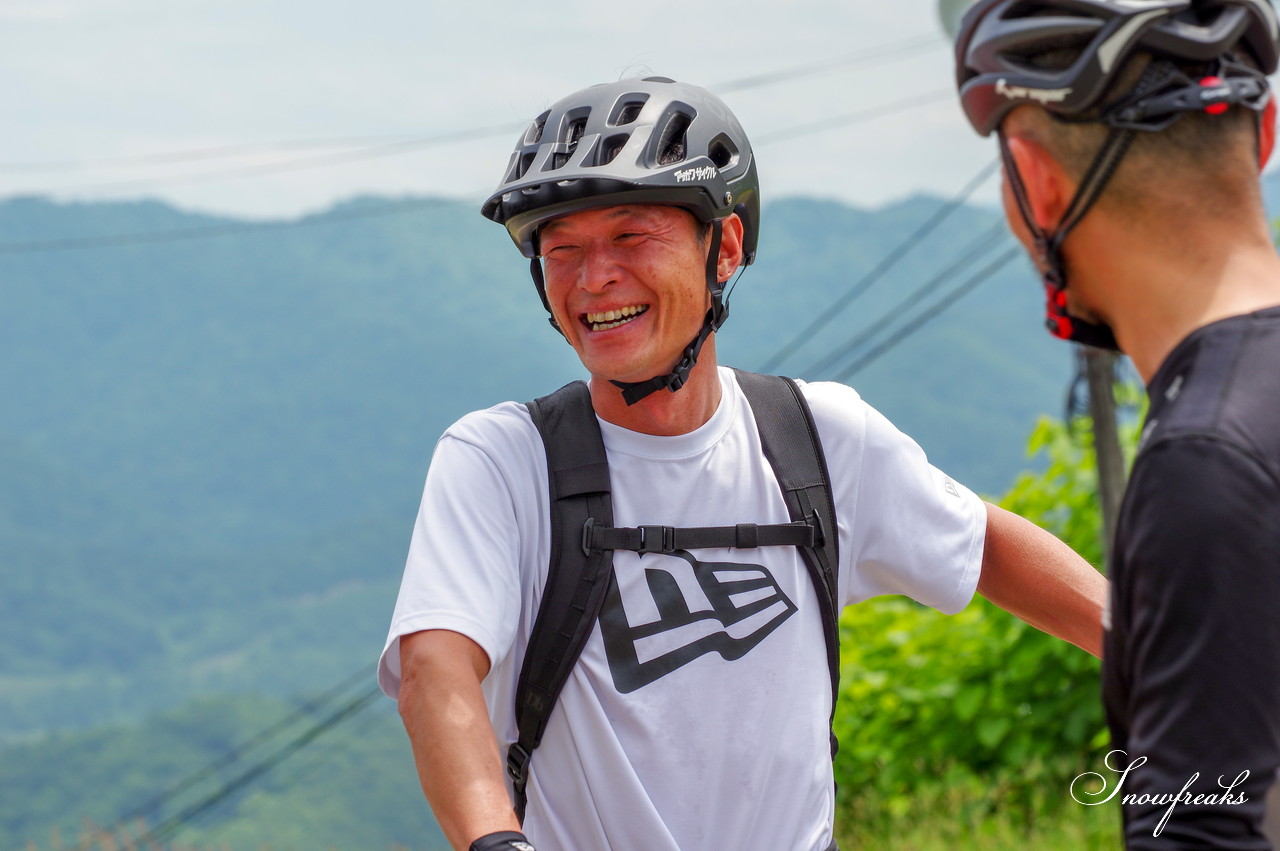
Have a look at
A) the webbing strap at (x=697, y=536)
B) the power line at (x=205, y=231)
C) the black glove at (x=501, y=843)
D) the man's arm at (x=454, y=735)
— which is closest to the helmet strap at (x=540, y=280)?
the webbing strap at (x=697, y=536)

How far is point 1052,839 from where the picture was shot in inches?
295

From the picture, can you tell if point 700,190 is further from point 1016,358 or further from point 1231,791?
point 1016,358

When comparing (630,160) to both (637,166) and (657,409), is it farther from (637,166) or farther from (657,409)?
(657,409)

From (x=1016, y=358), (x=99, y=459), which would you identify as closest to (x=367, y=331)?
(x=99, y=459)

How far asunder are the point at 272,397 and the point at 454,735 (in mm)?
142886

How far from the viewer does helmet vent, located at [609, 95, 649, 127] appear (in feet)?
9.58

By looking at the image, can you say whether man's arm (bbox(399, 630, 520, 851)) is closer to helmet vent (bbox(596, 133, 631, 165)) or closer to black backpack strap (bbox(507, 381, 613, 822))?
black backpack strap (bbox(507, 381, 613, 822))

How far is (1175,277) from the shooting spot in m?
1.59

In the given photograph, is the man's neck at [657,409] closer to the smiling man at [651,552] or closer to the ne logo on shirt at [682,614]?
the smiling man at [651,552]

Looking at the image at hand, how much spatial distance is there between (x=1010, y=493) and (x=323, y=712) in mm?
123221

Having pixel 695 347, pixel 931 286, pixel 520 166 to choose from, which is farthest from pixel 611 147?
pixel 931 286

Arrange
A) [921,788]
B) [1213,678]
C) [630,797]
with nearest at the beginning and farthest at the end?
1. [1213,678]
2. [630,797]
3. [921,788]

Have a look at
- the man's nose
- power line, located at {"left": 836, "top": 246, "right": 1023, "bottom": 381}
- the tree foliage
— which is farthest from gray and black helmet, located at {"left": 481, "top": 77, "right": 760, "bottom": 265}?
power line, located at {"left": 836, "top": 246, "right": 1023, "bottom": 381}

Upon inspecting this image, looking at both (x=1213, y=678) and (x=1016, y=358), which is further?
(x=1016, y=358)
